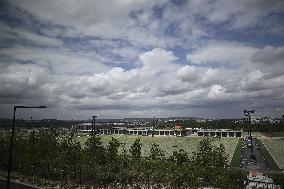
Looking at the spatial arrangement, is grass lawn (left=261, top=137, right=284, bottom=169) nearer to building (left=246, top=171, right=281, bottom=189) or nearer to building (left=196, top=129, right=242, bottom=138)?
building (left=196, top=129, right=242, bottom=138)

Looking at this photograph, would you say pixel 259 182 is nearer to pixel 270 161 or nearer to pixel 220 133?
pixel 270 161

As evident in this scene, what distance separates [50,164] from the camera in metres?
63.6

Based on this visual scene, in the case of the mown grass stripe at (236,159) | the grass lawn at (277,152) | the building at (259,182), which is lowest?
the mown grass stripe at (236,159)

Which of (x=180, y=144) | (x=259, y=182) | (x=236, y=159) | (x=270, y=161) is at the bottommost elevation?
(x=236, y=159)

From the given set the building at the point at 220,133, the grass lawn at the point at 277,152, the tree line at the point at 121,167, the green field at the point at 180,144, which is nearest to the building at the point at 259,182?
the tree line at the point at 121,167

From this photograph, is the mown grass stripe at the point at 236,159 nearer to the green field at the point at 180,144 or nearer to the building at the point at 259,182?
the green field at the point at 180,144

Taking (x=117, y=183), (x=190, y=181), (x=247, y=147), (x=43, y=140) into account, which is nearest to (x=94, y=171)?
(x=117, y=183)

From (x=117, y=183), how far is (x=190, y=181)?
1446cm

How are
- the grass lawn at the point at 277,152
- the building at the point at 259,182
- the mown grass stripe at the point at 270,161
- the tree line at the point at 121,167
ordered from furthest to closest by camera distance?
the grass lawn at the point at 277,152 → the mown grass stripe at the point at 270,161 → the tree line at the point at 121,167 → the building at the point at 259,182

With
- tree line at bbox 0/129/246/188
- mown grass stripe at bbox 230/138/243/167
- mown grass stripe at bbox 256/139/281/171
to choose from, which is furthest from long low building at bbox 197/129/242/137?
tree line at bbox 0/129/246/188

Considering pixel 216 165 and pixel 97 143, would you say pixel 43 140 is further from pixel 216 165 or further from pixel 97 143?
pixel 216 165

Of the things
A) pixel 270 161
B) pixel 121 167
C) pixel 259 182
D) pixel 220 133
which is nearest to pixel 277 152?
pixel 270 161

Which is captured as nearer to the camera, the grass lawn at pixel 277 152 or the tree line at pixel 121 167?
the tree line at pixel 121 167

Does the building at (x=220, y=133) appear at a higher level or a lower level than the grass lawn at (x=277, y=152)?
higher
